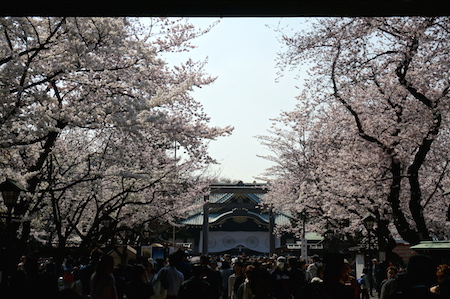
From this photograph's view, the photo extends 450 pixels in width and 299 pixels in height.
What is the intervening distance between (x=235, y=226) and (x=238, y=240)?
206 centimetres

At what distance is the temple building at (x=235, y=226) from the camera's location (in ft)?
218

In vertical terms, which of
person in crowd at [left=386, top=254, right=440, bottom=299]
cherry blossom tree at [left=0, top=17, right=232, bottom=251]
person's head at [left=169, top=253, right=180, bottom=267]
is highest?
cherry blossom tree at [left=0, top=17, right=232, bottom=251]

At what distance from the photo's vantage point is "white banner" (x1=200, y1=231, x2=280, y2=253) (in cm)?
7406

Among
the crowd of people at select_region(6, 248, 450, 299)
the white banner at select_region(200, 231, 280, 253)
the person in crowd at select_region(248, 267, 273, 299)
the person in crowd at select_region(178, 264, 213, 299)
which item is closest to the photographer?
the crowd of people at select_region(6, 248, 450, 299)

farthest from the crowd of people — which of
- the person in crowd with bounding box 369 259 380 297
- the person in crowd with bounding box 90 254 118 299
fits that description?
the person in crowd with bounding box 369 259 380 297

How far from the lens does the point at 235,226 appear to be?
7419 cm

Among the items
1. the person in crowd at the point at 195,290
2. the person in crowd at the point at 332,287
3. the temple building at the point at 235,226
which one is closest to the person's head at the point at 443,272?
the person in crowd at the point at 332,287

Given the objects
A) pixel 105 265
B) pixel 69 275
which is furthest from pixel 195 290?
pixel 69 275

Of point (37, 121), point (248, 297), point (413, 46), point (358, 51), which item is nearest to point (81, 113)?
point (37, 121)

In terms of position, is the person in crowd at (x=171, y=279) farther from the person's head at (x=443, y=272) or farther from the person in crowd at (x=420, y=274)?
the person in crowd at (x=420, y=274)

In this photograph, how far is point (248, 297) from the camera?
9.23m

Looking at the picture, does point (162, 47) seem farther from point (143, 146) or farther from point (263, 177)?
point (263, 177)

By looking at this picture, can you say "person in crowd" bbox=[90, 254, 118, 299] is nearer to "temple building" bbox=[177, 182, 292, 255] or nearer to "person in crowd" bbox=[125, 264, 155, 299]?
"person in crowd" bbox=[125, 264, 155, 299]
